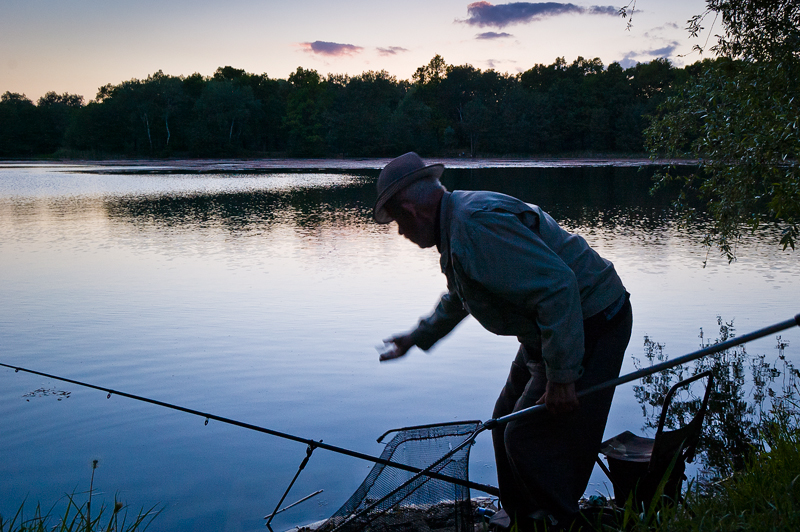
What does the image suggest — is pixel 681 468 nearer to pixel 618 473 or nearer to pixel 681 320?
pixel 618 473

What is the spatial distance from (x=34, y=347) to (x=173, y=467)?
4.02 m

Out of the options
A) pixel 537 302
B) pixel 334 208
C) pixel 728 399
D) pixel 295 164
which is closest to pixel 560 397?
pixel 537 302

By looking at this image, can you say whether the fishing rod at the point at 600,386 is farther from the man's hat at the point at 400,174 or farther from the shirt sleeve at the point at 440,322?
the man's hat at the point at 400,174

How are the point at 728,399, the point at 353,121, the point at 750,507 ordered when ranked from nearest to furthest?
the point at 750,507 → the point at 728,399 → the point at 353,121

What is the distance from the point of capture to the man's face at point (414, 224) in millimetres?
2953

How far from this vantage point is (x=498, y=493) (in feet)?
11.9

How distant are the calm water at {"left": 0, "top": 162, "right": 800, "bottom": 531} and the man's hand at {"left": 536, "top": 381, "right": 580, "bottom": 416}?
240cm

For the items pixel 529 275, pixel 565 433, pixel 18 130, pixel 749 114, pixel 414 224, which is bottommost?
pixel 565 433

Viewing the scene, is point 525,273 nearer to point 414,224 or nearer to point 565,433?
point 414,224

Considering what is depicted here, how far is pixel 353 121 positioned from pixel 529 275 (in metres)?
93.4

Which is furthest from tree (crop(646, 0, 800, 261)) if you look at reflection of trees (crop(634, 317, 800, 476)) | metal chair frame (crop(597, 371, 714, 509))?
metal chair frame (crop(597, 371, 714, 509))

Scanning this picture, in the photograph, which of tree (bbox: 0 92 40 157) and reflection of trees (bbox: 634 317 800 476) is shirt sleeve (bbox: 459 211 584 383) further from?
tree (bbox: 0 92 40 157)

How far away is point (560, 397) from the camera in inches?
111

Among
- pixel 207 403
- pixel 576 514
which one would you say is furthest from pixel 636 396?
pixel 207 403
